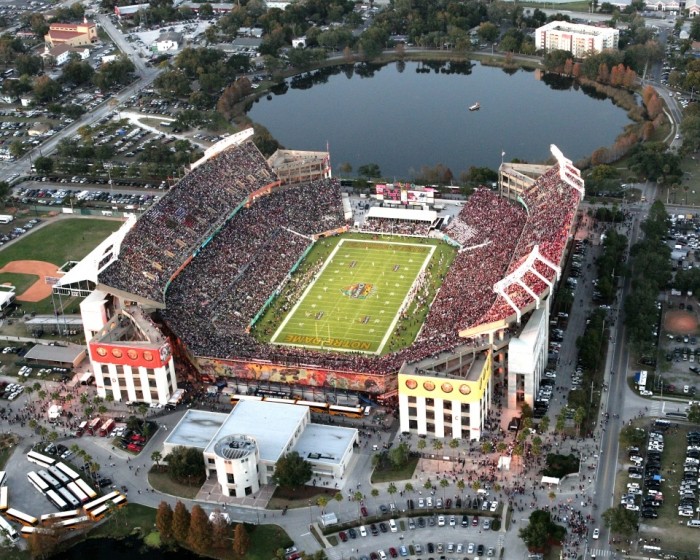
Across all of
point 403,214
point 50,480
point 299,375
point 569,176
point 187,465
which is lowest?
point 403,214

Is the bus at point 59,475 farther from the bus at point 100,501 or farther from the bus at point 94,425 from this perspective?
the bus at point 94,425

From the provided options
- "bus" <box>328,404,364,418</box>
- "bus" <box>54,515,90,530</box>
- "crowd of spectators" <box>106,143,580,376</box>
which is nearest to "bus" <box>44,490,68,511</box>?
"bus" <box>54,515,90,530</box>

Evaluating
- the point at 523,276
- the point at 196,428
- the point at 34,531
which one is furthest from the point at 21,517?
the point at 523,276

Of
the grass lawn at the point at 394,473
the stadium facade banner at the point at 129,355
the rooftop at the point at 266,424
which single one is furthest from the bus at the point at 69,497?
the grass lawn at the point at 394,473

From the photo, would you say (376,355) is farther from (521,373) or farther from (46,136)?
(46,136)

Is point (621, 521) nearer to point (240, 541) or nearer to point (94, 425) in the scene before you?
point (240, 541)

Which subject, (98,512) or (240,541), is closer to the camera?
(240,541)

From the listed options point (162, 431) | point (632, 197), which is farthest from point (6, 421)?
point (632, 197)
